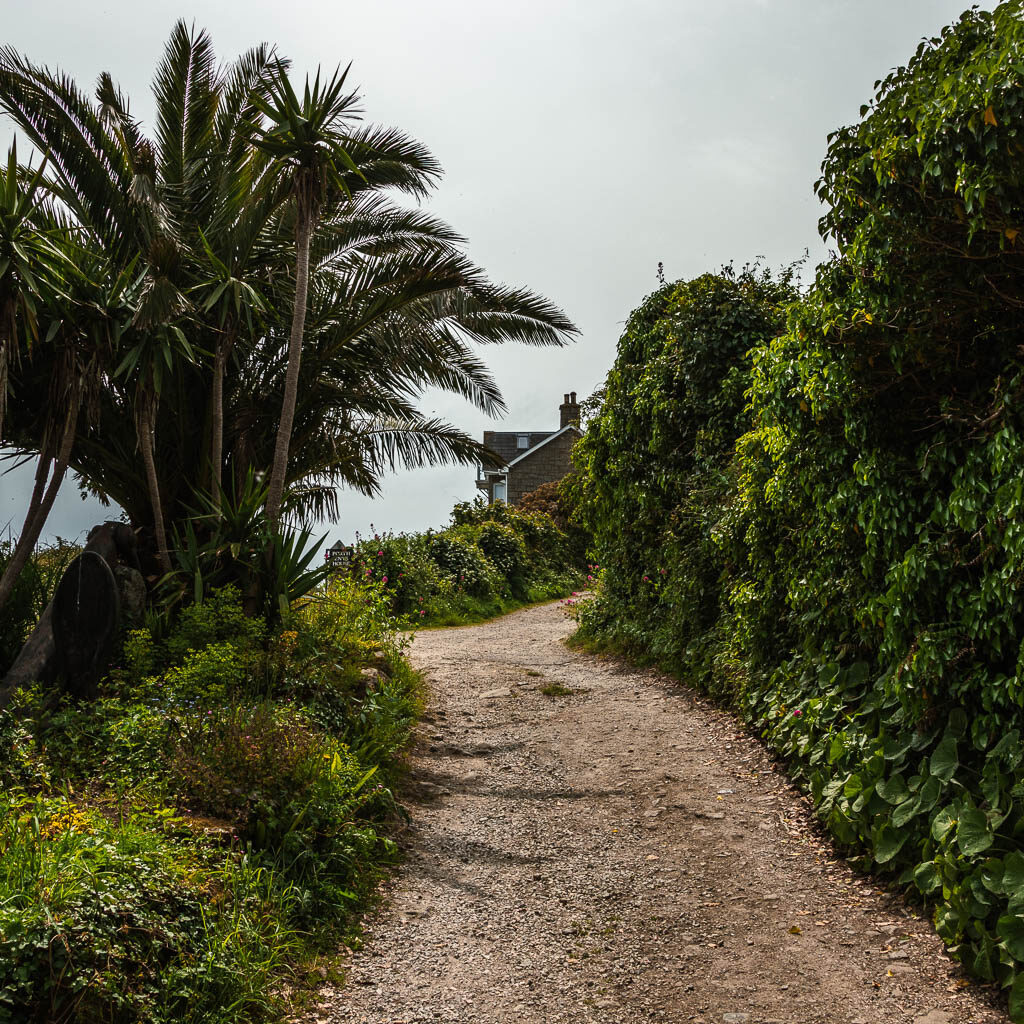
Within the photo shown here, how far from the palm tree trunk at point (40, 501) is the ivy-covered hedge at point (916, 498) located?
20.4 feet

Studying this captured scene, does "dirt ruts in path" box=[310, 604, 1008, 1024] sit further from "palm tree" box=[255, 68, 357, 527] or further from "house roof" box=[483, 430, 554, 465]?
"house roof" box=[483, 430, 554, 465]

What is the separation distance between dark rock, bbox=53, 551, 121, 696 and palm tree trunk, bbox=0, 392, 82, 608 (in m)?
1.34

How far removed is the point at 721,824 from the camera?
6.09m

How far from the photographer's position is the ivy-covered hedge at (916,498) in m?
4.08

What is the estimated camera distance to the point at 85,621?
6.92 meters

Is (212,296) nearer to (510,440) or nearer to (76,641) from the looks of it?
(76,641)

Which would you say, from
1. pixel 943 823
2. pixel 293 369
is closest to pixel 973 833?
pixel 943 823

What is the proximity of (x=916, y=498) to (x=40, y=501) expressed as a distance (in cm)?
779

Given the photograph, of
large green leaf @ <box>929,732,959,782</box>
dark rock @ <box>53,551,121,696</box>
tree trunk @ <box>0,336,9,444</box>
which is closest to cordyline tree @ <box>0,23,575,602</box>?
tree trunk @ <box>0,336,9,444</box>

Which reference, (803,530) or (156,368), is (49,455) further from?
(803,530)

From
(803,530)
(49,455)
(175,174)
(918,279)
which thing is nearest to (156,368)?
(49,455)

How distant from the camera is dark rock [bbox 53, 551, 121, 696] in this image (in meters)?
6.84

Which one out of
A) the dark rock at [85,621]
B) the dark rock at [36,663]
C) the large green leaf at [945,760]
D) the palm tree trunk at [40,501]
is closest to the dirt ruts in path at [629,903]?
the large green leaf at [945,760]

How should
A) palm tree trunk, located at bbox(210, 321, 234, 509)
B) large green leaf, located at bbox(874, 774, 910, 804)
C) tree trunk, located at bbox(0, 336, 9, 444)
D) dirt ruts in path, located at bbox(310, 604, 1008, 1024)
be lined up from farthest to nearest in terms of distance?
palm tree trunk, located at bbox(210, 321, 234, 509) < tree trunk, located at bbox(0, 336, 9, 444) < large green leaf, located at bbox(874, 774, 910, 804) < dirt ruts in path, located at bbox(310, 604, 1008, 1024)
